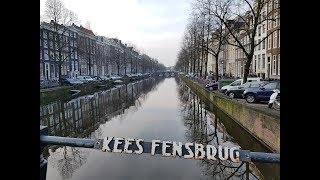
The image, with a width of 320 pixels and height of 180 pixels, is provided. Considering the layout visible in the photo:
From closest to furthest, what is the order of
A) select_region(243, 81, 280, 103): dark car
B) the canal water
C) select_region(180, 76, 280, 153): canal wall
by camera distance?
select_region(180, 76, 280, 153): canal wall < the canal water < select_region(243, 81, 280, 103): dark car

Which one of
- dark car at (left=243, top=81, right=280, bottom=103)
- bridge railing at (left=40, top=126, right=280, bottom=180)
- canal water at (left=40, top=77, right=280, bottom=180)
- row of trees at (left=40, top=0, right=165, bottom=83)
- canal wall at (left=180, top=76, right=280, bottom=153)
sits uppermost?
row of trees at (left=40, top=0, right=165, bottom=83)

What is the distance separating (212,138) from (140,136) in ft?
11.2

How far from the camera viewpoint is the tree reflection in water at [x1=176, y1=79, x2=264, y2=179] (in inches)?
354

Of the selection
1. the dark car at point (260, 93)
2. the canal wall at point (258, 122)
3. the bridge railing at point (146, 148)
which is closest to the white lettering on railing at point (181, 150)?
the bridge railing at point (146, 148)

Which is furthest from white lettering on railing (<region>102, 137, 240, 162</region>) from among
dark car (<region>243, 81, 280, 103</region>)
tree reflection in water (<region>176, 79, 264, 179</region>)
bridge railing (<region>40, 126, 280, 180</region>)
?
dark car (<region>243, 81, 280, 103</region>)

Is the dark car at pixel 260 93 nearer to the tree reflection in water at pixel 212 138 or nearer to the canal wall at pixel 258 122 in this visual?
the canal wall at pixel 258 122

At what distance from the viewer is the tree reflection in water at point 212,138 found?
8992 millimetres

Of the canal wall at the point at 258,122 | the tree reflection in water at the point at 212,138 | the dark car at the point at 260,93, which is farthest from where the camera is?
the dark car at the point at 260,93

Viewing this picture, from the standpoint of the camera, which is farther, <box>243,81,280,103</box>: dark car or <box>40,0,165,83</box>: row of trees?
<box>40,0,165,83</box>: row of trees

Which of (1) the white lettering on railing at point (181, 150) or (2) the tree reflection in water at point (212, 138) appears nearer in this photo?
(1) the white lettering on railing at point (181, 150)

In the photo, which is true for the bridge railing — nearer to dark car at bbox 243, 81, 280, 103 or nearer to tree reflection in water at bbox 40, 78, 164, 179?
tree reflection in water at bbox 40, 78, 164, 179

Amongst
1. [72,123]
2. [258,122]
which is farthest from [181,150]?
[72,123]
